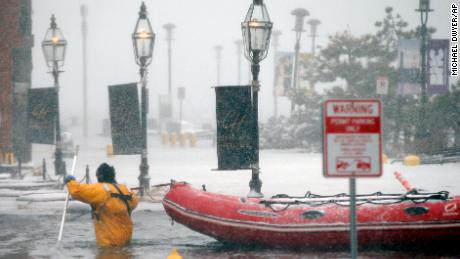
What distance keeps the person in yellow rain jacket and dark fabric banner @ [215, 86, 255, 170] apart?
4.35 meters

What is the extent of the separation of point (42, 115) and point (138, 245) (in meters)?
11.7

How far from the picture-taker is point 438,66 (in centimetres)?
3550

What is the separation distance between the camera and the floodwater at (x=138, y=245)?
11.9 metres

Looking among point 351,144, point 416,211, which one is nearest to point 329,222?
point 416,211

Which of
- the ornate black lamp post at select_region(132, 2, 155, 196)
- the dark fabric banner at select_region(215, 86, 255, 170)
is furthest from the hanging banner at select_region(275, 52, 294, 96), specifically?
the dark fabric banner at select_region(215, 86, 255, 170)

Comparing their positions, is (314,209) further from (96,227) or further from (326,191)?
(326,191)

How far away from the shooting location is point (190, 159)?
35.9m

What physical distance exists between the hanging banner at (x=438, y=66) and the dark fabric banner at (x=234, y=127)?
20.2 metres

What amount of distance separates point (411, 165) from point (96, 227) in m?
19.8

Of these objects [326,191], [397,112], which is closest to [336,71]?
[397,112]

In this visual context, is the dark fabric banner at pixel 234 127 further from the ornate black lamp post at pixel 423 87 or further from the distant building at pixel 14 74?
the ornate black lamp post at pixel 423 87

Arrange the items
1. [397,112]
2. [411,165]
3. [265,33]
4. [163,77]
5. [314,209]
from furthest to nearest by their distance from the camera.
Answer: [163,77], [397,112], [411,165], [265,33], [314,209]

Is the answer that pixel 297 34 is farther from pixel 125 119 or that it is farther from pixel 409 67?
pixel 125 119

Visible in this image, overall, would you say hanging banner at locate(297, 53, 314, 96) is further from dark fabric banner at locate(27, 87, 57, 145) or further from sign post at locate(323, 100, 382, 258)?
sign post at locate(323, 100, 382, 258)
